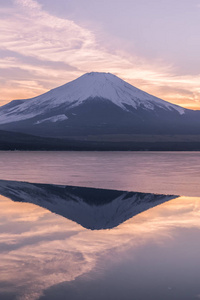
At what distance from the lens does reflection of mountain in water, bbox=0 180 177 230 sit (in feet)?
43.7

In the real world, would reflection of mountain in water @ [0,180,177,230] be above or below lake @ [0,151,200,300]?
above

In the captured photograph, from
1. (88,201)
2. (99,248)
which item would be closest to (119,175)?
(88,201)

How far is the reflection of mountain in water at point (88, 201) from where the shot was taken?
13.3 m

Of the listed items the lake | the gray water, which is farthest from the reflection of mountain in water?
the gray water

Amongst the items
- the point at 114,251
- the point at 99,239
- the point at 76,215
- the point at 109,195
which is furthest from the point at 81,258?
the point at 109,195

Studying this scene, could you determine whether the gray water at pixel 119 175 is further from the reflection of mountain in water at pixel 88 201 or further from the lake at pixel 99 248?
the lake at pixel 99 248

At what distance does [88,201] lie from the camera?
55.8 feet

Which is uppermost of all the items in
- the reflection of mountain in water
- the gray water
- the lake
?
the gray water

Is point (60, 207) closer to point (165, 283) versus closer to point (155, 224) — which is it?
point (155, 224)

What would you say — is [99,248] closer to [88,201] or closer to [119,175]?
[88,201]

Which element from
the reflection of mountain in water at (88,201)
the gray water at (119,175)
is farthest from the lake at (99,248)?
the gray water at (119,175)

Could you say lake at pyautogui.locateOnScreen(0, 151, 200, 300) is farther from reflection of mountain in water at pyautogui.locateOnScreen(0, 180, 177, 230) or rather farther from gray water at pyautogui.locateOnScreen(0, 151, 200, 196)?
gray water at pyautogui.locateOnScreen(0, 151, 200, 196)

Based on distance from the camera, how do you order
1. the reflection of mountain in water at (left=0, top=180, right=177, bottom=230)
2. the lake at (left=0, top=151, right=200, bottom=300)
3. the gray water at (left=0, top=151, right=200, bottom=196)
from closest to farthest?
the lake at (left=0, top=151, right=200, bottom=300), the reflection of mountain in water at (left=0, top=180, right=177, bottom=230), the gray water at (left=0, top=151, right=200, bottom=196)

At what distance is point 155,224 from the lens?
1239 cm
